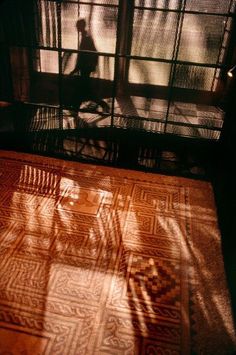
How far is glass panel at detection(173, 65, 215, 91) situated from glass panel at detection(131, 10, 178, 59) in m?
0.21

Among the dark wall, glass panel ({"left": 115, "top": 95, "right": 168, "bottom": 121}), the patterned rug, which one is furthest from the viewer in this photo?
glass panel ({"left": 115, "top": 95, "right": 168, "bottom": 121})

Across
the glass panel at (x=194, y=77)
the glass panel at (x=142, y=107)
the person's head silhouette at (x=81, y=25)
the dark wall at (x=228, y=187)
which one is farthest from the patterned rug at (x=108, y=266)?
the person's head silhouette at (x=81, y=25)

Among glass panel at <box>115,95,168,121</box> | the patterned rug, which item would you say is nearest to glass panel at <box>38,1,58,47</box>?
glass panel at <box>115,95,168,121</box>

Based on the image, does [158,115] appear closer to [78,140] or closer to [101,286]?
[78,140]

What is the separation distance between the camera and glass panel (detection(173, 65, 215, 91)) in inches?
126

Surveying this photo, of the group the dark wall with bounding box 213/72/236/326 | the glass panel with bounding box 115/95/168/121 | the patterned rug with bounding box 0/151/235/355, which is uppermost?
the glass panel with bounding box 115/95/168/121

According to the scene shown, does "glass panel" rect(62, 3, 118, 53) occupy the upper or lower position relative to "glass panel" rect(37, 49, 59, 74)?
upper

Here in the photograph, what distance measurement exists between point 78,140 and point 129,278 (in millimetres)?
2074

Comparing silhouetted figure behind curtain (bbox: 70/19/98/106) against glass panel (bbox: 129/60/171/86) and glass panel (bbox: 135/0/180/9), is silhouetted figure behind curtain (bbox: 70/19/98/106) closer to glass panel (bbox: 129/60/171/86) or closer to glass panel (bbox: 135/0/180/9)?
glass panel (bbox: 129/60/171/86)

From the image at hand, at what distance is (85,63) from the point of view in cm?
336

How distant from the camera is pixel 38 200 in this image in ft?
10.3

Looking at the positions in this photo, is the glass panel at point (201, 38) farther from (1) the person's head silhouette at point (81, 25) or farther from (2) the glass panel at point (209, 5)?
(1) the person's head silhouette at point (81, 25)

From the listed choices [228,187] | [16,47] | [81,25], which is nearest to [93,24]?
[81,25]

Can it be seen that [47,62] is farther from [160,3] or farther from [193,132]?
[193,132]
